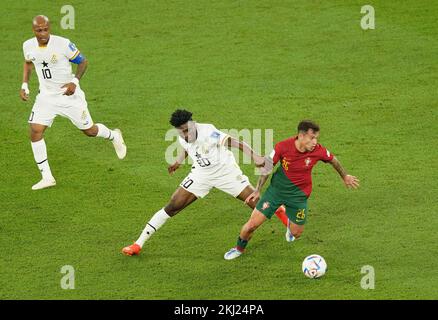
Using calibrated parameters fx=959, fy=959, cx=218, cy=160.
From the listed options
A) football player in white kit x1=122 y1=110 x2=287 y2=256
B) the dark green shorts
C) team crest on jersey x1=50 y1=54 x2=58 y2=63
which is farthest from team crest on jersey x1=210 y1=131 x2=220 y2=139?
team crest on jersey x1=50 y1=54 x2=58 y2=63

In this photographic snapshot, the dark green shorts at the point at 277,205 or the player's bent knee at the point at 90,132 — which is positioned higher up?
the player's bent knee at the point at 90,132

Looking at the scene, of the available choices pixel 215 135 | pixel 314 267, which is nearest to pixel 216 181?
pixel 215 135

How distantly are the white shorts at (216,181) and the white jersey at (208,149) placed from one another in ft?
0.22

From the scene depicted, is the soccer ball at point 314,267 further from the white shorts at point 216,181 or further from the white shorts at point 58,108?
the white shorts at point 58,108

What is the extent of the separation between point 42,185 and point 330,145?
15.7 ft

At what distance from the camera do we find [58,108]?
585 inches

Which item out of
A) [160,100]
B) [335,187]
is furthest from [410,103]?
[160,100]

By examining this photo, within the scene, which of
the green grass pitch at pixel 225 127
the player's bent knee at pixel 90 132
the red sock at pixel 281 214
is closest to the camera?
the green grass pitch at pixel 225 127

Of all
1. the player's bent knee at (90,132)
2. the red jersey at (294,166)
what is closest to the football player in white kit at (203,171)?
the red jersey at (294,166)

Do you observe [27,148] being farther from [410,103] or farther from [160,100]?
[410,103]

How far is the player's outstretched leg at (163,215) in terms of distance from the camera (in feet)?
41.9

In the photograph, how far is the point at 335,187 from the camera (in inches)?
582

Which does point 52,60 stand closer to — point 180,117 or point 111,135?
point 111,135
